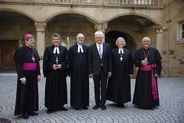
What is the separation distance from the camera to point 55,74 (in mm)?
6988

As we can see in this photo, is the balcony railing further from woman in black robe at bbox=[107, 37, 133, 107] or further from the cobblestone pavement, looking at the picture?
woman in black robe at bbox=[107, 37, 133, 107]

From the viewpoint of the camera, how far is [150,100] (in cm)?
734

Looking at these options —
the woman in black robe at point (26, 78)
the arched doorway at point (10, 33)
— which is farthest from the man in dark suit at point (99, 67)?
the arched doorway at point (10, 33)

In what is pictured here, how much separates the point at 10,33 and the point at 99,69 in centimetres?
1249

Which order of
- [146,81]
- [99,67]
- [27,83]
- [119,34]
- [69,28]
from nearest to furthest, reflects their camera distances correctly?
[27,83], [99,67], [146,81], [69,28], [119,34]

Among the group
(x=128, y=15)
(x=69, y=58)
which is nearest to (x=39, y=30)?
(x=128, y=15)

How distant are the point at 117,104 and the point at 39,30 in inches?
375

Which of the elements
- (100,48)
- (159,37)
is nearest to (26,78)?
(100,48)

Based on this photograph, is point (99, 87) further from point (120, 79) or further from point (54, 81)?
point (54, 81)

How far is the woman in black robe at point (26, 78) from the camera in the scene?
20.7ft

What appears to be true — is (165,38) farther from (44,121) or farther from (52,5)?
(44,121)

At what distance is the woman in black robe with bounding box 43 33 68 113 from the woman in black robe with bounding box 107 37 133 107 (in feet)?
4.31

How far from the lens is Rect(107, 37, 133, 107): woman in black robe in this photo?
7441mm

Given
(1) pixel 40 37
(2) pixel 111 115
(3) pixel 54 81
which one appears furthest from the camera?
(1) pixel 40 37
